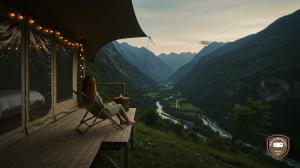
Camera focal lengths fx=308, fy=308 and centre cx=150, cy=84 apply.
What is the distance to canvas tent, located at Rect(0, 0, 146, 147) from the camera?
179 inches

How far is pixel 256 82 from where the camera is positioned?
100 m

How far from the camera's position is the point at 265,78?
98562mm

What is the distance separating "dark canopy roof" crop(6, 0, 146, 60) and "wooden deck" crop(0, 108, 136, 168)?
2102 mm

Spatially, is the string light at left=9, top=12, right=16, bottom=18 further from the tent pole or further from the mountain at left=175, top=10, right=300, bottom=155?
the mountain at left=175, top=10, right=300, bottom=155

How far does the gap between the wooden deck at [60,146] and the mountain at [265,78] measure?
64.3m

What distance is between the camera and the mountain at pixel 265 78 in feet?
280

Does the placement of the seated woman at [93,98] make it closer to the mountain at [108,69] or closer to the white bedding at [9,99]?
the white bedding at [9,99]

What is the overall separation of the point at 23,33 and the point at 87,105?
163 centimetres

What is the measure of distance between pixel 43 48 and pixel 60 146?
248 centimetres

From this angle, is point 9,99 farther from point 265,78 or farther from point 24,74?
point 265,78

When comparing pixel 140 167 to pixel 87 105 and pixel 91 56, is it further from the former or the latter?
pixel 91 56

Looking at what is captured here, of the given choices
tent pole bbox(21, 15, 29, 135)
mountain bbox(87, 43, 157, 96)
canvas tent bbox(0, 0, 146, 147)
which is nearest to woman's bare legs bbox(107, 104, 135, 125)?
canvas tent bbox(0, 0, 146, 147)

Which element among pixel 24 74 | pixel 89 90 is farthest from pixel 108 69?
pixel 24 74

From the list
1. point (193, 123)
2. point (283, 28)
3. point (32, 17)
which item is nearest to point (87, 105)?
point (32, 17)
